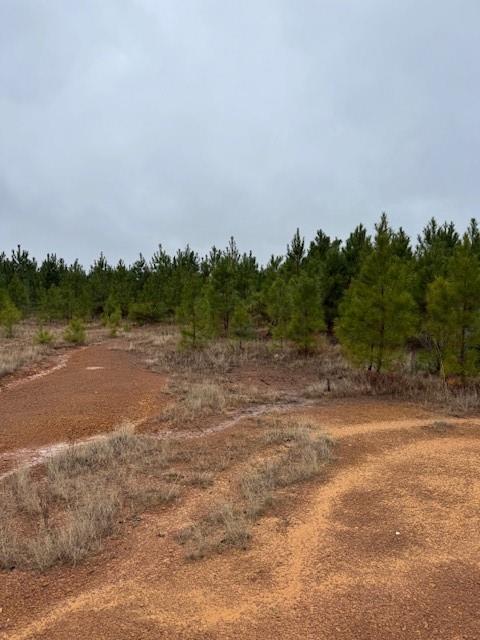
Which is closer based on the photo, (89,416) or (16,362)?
(89,416)

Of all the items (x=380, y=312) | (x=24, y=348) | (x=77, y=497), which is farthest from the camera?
(x=24, y=348)

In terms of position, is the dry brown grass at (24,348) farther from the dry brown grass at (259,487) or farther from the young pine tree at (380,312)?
the dry brown grass at (259,487)

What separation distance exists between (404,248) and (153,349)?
1228cm

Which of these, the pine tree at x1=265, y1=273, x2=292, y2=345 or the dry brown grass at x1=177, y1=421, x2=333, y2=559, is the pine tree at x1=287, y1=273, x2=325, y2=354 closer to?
the pine tree at x1=265, y1=273, x2=292, y2=345

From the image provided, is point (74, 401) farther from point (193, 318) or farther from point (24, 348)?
point (24, 348)

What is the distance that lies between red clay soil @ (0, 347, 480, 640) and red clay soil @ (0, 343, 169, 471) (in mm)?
4300

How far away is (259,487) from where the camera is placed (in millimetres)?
Result: 6719

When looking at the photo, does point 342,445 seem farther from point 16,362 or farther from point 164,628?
point 16,362

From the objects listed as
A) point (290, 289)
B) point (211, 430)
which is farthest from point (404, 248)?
point (211, 430)

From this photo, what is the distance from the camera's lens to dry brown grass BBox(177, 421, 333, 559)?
5.28 meters

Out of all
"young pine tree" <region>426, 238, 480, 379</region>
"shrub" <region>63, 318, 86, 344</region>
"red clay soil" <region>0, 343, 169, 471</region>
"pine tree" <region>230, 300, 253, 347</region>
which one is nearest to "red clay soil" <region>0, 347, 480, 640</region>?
Result: "red clay soil" <region>0, 343, 169, 471</region>

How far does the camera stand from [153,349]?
2323 cm

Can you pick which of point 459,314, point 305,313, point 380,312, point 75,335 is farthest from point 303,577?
point 75,335

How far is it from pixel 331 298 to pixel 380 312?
801 centimetres
